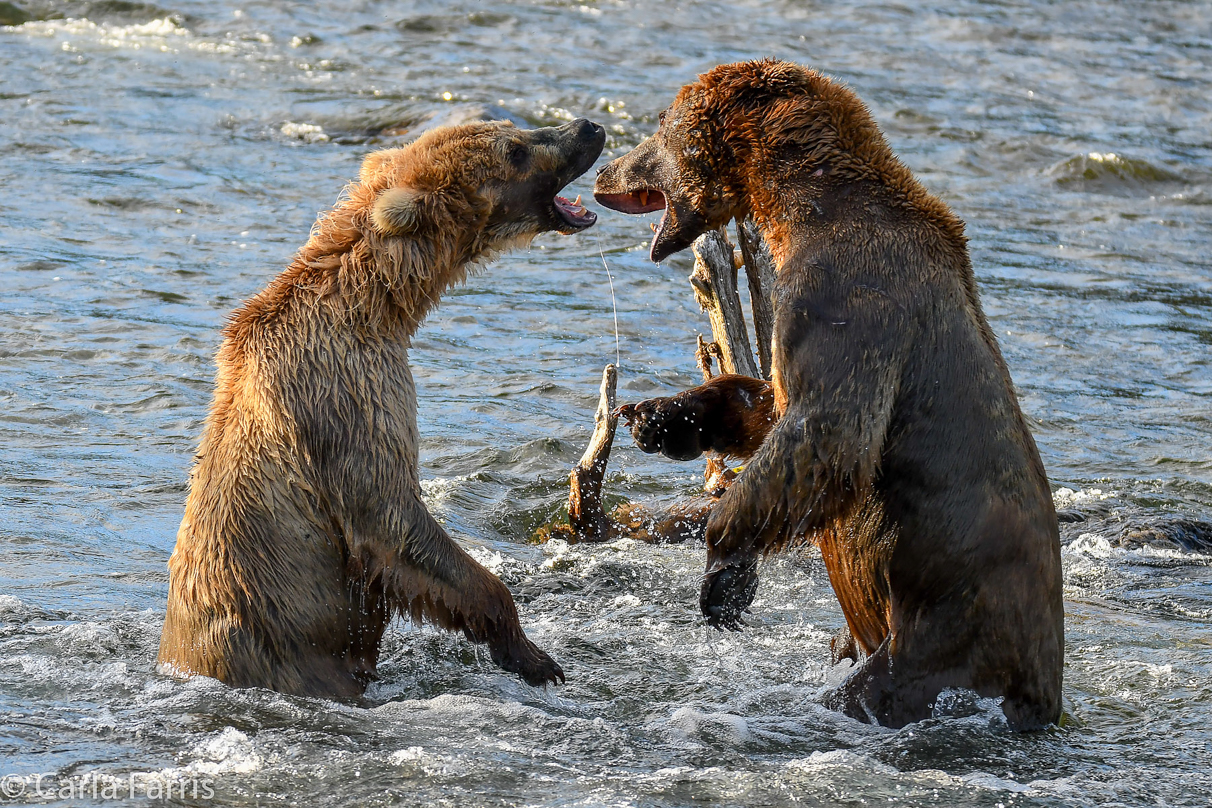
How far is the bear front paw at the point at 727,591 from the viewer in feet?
16.8

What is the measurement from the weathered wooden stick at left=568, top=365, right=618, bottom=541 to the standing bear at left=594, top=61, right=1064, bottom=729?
2040 millimetres

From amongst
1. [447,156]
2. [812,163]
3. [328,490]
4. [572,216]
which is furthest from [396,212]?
[812,163]

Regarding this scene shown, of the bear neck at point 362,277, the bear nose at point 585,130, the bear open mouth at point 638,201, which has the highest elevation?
the bear nose at point 585,130

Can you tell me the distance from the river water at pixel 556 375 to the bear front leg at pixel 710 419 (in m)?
0.88

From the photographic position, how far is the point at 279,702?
198 inches

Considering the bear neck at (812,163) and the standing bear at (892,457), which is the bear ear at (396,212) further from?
the standing bear at (892,457)

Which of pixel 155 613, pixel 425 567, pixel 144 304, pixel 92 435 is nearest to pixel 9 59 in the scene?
pixel 144 304

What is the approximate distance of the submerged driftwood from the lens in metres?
7.58

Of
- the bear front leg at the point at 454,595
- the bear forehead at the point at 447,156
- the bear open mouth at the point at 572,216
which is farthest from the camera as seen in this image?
the bear open mouth at the point at 572,216

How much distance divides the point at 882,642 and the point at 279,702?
2.08 meters

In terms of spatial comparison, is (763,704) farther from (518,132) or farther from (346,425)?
(518,132)

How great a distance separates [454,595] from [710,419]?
4.27ft

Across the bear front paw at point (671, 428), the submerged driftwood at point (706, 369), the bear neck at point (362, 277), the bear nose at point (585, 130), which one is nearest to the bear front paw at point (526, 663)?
the bear front paw at point (671, 428)

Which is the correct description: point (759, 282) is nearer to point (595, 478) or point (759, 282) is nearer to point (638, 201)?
point (595, 478)
